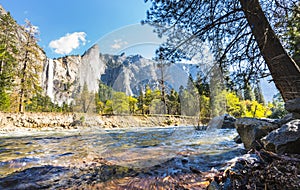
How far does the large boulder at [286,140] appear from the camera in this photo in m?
1.75

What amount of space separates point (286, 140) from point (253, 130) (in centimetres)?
156

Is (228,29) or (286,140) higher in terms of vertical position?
(228,29)

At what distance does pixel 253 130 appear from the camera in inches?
129

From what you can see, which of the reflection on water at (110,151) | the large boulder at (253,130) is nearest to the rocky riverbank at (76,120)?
the reflection on water at (110,151)

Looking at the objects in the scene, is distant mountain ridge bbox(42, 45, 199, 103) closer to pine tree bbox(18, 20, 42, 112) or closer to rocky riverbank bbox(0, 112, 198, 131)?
rocky riverbank bbox(0, 112, 198, 131)

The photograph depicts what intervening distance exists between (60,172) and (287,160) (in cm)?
253

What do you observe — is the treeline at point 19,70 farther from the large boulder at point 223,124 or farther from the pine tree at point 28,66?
the large boulder at point 223,124

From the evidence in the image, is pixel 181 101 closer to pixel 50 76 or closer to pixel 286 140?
pixel 286 140

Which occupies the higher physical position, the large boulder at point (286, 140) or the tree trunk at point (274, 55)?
the tree trunk at point (274, 55)

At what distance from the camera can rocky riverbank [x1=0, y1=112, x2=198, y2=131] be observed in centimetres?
1434

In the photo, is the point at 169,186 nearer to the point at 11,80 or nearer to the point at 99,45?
the point at 99,45

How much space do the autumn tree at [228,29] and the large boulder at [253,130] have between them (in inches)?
25.6

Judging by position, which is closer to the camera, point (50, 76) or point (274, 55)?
point (274, 55)

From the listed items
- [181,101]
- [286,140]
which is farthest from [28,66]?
[286,140]
